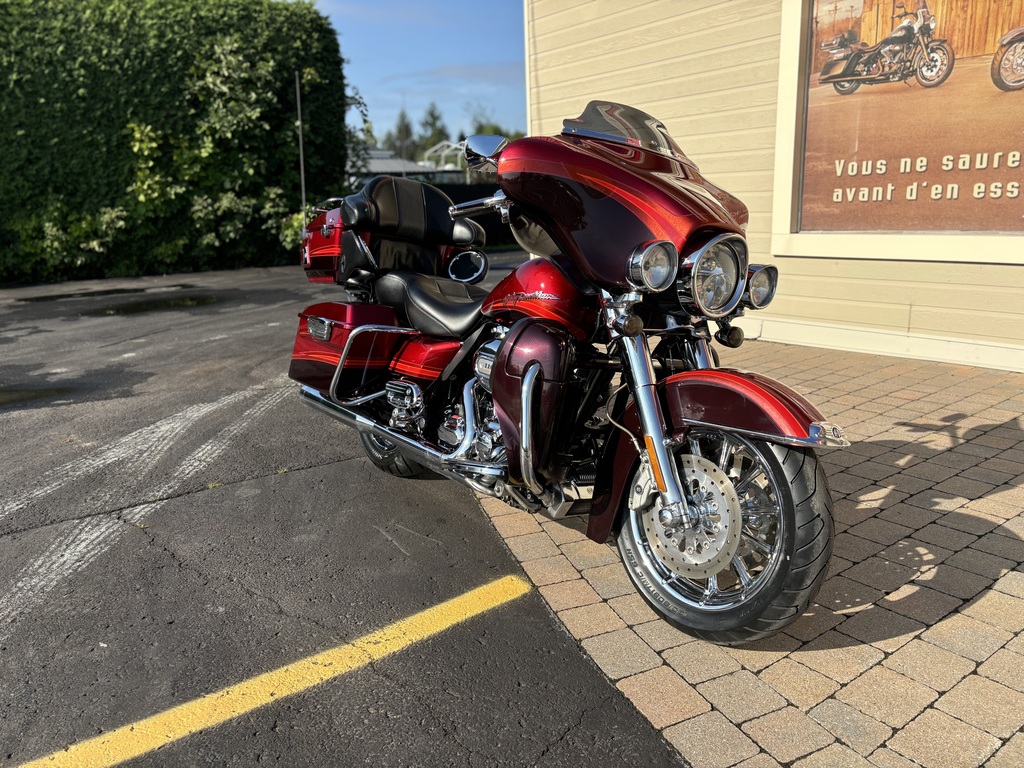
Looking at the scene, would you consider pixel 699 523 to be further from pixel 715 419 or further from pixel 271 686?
pixel 271 686

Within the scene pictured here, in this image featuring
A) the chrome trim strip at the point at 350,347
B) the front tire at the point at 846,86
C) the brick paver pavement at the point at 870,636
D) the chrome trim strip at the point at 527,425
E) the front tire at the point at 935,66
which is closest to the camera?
the brick paver pavement at the point at 870,636

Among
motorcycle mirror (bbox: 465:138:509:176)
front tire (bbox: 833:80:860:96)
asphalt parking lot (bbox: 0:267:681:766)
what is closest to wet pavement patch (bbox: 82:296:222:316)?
asphalt parking lot (bbox: 0:267:681:766)

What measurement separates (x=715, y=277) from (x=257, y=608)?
2.19 meters

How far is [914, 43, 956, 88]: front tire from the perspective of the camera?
630 cm

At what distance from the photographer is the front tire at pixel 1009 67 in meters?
5.89

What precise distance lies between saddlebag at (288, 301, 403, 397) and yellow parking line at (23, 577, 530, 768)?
1.39 m

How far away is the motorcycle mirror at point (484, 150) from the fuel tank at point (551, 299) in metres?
0.44

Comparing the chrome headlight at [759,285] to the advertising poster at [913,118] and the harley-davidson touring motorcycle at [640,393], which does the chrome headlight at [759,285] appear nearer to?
the harley-davidson touring motorcycle at [640,393]

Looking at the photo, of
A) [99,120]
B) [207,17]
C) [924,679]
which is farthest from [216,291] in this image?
[924,679]

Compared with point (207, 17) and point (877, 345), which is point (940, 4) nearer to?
point (877, 345)

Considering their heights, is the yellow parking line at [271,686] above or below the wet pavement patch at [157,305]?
below

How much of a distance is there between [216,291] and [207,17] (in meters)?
6.08

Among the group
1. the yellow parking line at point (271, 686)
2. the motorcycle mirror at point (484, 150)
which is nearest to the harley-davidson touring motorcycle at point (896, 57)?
the motorcycle mirror at point (484, 150)

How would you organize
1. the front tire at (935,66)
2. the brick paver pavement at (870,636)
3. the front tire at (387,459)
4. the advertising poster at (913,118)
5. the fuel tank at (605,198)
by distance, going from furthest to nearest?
the front tire at (935,66), the advertising poster at (913,118), the front tire at (387,459), the fuel tank at (605,198), the brick paver pavement at (870,636)
